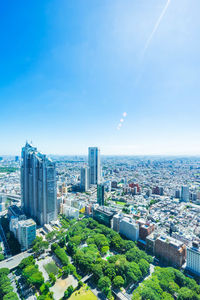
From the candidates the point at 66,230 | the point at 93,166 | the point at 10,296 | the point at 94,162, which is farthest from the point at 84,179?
the point at 10,296

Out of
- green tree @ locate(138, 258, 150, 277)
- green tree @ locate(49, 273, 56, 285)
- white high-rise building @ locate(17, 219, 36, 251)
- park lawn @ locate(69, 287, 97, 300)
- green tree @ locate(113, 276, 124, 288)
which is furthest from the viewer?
white high-rise building @ locate(17, 219, 36, 251)

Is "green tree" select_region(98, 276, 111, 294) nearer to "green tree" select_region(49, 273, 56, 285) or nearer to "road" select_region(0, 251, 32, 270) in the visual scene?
"green tree" select_region(49, 273, 56, 285)

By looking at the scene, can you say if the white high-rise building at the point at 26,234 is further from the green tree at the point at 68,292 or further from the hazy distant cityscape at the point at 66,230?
the green tree at the point at 68,292

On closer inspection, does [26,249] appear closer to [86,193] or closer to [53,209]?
[53,209]

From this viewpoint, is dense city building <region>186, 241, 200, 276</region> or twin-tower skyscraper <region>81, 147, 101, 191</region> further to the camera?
twin-tower skyscraper <region>81, 147, 101, 191</region>

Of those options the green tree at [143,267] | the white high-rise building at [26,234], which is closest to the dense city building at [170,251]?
the green tree at [143,267]

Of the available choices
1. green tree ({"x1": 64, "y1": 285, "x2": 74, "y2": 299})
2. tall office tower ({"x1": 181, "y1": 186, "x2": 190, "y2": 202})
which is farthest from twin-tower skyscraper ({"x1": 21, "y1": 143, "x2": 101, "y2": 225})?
tall office tower ({"x1": 181, "y1": 186, "x2": 190, "y2": 202})

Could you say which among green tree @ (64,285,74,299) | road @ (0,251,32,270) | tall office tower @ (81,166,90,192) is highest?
tall office tower @ (81,166,90,192)

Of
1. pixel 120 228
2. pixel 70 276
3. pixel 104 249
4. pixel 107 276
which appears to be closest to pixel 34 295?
pixel 70 276
